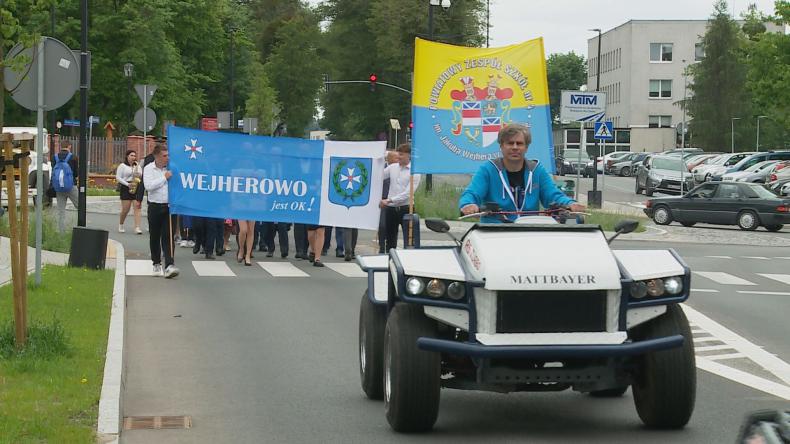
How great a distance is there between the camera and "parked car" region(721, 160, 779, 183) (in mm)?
57094

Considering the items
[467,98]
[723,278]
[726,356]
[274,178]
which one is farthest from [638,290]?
[274,178]

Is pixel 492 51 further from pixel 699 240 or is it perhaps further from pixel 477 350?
pixel 699 240

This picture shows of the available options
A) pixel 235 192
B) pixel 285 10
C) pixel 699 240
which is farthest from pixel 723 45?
pixel 235 192

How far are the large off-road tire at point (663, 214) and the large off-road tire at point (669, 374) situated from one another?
32666mm

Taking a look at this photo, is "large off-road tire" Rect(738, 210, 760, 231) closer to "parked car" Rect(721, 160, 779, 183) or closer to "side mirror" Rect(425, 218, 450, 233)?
"parked car" Rect(721, 160, 779, 183)

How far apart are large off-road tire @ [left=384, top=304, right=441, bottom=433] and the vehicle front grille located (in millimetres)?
462

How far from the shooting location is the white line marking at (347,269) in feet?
68.6

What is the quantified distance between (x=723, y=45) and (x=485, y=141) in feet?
294

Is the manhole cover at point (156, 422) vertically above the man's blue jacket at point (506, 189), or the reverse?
the man's blue jacket at point (506, 189)

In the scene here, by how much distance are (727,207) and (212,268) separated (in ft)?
70.0

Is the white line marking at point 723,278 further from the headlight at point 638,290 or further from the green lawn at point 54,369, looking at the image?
the headlight at point 638,290

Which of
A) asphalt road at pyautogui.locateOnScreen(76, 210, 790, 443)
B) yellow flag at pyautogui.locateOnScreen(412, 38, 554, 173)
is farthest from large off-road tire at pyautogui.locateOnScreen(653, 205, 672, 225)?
yellow flag at pyautogui.locateOnScreen(412, 38, 554, 173)

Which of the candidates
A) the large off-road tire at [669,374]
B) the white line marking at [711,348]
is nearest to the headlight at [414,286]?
the large off-road tire at [669,374]

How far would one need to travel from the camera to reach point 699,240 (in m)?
34.2
